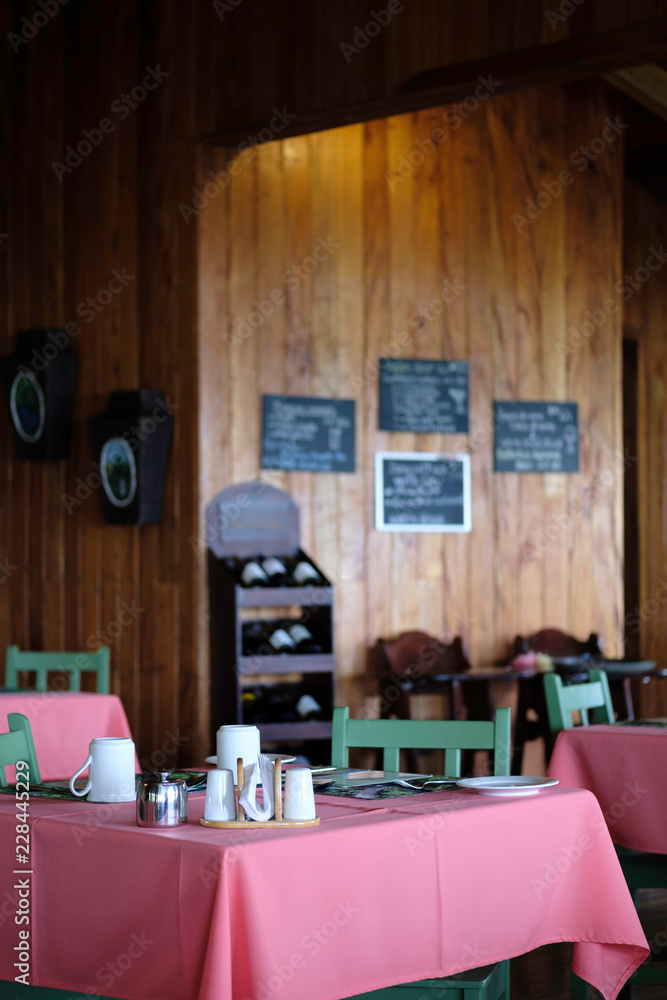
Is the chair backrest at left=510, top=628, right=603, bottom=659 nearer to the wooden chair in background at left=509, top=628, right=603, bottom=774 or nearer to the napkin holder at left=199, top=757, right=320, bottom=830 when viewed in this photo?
the wooden chair in background at left=509, top=628, right=603, bottom=774

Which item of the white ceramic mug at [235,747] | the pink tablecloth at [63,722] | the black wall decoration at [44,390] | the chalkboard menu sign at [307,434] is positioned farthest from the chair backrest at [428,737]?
the black wall decoration at [44,390]

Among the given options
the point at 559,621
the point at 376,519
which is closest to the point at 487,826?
the point at 376,519

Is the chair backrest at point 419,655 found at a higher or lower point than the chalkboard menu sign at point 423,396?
lower

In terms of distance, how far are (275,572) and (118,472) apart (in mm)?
782

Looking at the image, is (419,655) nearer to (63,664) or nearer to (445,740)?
(63,664)

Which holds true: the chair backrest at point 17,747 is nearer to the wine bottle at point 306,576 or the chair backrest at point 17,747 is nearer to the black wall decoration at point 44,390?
the wine bottle at point 306,576

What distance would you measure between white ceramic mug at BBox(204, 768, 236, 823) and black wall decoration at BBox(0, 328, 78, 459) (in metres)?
3.74

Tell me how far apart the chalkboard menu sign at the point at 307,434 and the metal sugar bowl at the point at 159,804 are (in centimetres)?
334

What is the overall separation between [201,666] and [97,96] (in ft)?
8.08

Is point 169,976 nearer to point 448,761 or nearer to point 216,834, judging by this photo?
point 216,834

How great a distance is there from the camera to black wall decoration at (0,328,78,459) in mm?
5488

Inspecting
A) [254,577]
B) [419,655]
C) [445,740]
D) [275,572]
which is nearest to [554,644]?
[419,655]

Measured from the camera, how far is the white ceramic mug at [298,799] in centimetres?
195

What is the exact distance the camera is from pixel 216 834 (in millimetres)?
1867
